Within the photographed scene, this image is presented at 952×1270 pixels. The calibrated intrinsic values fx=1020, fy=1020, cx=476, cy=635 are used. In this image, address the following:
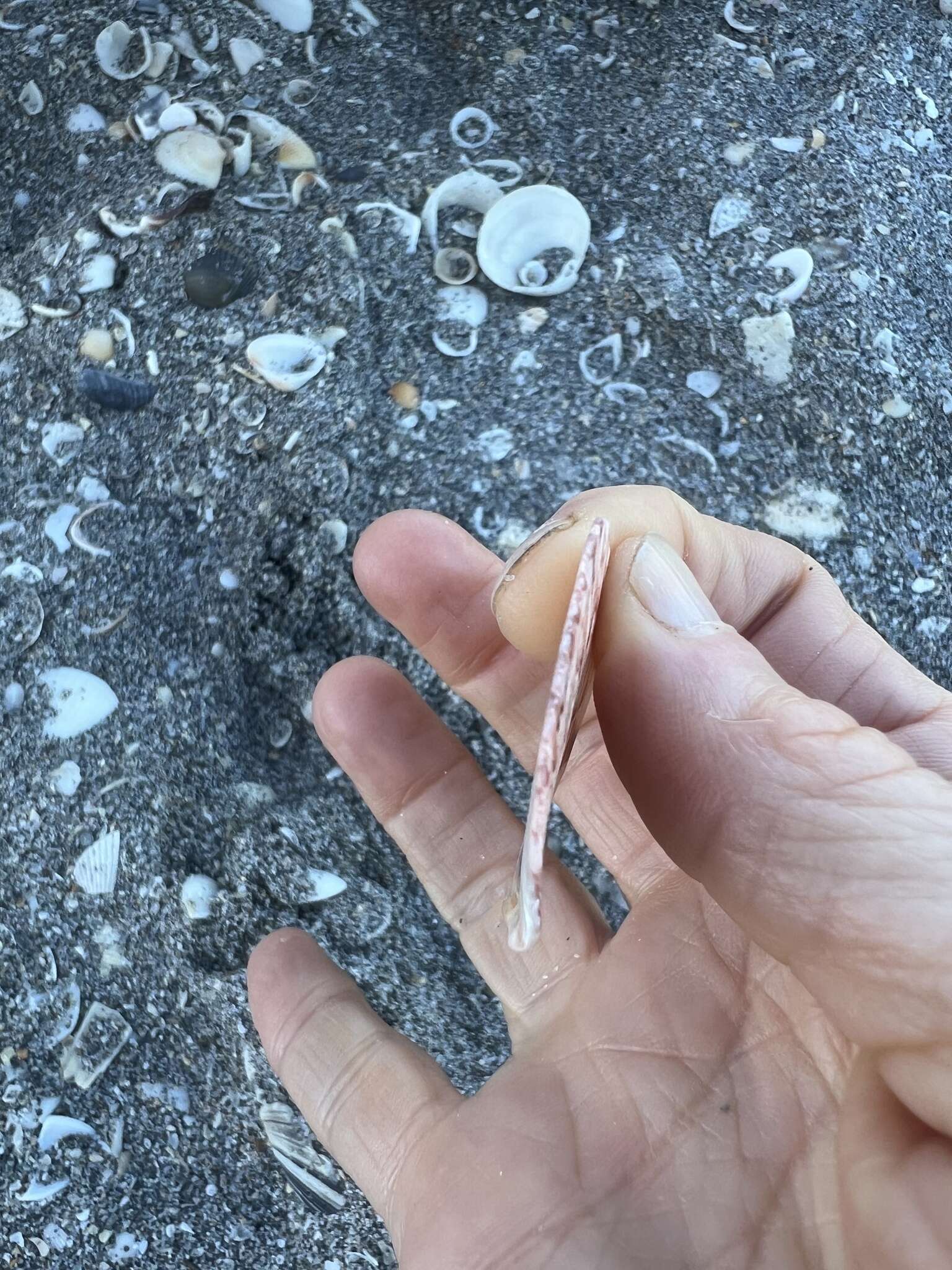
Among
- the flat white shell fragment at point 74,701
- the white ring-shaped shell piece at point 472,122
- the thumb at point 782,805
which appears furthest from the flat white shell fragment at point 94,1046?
the white ring-shaped shell piece at point 472,122

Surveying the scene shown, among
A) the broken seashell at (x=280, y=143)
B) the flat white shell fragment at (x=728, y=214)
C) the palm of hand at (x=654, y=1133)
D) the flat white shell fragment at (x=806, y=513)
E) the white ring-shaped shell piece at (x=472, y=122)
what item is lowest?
the palm of hand at (x=654, y=1133)

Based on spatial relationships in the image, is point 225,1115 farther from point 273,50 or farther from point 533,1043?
point 273,50

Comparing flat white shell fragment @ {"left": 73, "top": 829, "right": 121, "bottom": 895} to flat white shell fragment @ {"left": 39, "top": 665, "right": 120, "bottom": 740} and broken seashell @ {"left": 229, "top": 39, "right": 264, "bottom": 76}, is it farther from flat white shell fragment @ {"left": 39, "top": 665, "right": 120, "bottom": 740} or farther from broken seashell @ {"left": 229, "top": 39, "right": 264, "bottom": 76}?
broken seashell @ {"left": 229, "top": 39, "right": 264, "bottom": 76}

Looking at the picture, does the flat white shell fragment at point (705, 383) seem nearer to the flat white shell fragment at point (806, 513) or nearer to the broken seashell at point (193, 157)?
the flat white shell fragment at point (806, 513)

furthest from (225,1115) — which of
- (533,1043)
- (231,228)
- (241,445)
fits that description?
(231,228)

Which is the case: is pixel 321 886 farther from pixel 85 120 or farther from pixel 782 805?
pixel 85 120
